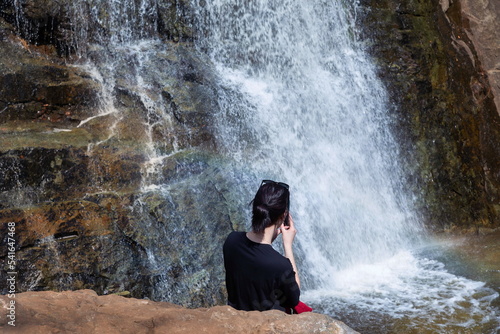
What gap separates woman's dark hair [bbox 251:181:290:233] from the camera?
2701 millimetres

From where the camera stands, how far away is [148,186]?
19.9 ft

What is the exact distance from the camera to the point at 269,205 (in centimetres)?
271

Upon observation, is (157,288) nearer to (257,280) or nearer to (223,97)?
(223,97)

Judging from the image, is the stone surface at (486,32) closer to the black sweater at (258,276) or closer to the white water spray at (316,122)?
the white water spray at (316,122)

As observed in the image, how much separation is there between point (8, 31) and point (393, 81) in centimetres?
549

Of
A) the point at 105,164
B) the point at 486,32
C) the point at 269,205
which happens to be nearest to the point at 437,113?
the point at 486,32

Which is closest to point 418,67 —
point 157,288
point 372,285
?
point 372,285

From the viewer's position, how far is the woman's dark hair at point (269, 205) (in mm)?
2701

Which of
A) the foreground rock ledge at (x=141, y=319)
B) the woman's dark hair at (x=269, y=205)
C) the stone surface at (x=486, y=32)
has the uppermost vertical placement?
the stone surface at (x=486, y=32)

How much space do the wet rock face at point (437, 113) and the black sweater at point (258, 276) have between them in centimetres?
619

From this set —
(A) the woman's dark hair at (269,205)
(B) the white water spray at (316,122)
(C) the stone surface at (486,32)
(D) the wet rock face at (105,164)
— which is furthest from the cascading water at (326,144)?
(A) the woman's dark hair at (269,205)

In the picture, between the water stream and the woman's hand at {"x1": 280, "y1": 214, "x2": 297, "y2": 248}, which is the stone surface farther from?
the woman's hand at {"x1": 280, "y1": 214, "x2": 297, "y2": 248}

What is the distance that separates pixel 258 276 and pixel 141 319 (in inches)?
22.6

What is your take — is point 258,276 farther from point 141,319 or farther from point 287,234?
point 141,319
